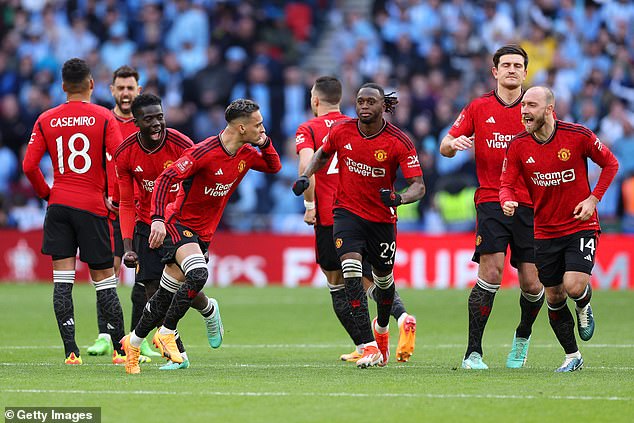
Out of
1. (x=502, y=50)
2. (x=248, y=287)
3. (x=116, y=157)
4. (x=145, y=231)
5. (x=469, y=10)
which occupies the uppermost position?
(x=469, y=10)

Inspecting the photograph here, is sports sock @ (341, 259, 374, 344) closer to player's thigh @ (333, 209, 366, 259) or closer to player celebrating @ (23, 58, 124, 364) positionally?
player's thigh @ (333, 209, 366, 259)

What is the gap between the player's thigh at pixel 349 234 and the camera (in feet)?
35.2

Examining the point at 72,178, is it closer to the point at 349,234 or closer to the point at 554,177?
the point at 349,234

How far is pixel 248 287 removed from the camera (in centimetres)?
2298

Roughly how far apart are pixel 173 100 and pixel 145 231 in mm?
14944

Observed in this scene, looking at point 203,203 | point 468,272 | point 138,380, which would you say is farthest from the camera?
point 468,272

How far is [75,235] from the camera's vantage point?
11773 mm

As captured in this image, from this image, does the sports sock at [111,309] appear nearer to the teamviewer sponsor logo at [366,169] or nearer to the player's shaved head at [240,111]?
the player's shaved head at [240,111]

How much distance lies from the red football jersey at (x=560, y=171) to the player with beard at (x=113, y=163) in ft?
12.7

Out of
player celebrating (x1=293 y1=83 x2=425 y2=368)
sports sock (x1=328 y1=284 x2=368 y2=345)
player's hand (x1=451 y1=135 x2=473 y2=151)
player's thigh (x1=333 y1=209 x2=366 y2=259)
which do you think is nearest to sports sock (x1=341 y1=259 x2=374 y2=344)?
player celebrating (x1=293 y1=83 x2=425 y2=368)

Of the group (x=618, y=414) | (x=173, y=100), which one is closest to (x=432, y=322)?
(x=618, y=414)

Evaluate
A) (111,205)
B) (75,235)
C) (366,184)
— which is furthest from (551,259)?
(75,235)

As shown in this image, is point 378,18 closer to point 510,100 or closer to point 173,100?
point 173,100

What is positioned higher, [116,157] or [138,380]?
[116,157]
